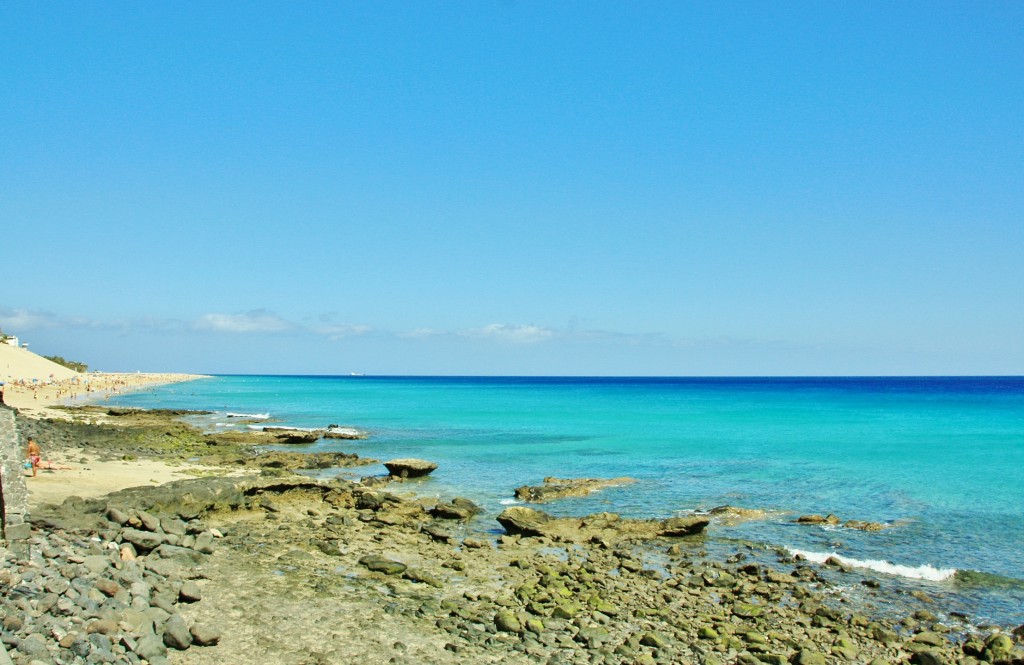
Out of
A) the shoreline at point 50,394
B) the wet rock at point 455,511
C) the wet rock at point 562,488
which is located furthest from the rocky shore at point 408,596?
the shoreline at point 50,394

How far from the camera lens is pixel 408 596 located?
13.9 metres

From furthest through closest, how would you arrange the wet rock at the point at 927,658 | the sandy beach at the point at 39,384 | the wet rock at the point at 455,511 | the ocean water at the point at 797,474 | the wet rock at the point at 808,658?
1. the sandy beach at the point at 39,384
2. the wet rock at the point at 455,511
3. the ocean water at the point at 797,474
4. the wet rock at the point at 927,658
5. the wet rock at the point at 808,658

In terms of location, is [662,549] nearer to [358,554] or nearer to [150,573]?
[358,554]

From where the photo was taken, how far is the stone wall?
12.7 metres

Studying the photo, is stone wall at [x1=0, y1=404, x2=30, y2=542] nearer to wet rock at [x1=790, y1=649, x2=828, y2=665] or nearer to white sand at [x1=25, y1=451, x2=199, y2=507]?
white sand at [x1=25, y1=451, x2=199, y2=507]

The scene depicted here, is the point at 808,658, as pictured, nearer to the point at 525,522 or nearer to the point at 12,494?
the point at 525,522

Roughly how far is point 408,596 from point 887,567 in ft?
40.6

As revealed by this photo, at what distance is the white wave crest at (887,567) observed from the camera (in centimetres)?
1711

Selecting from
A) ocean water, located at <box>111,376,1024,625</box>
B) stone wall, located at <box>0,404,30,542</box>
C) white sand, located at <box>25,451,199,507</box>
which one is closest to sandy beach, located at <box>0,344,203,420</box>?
ocean water, located at <box>111,376,1024,625</box>

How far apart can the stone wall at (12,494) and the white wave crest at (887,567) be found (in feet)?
59.1

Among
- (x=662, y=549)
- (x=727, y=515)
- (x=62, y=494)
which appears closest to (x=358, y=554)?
(x=662, y=549)

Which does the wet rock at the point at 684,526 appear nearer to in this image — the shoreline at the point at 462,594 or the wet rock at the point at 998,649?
the shoreline at the point at 462,594

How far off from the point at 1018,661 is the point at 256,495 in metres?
20.1

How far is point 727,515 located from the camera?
23484 mm
